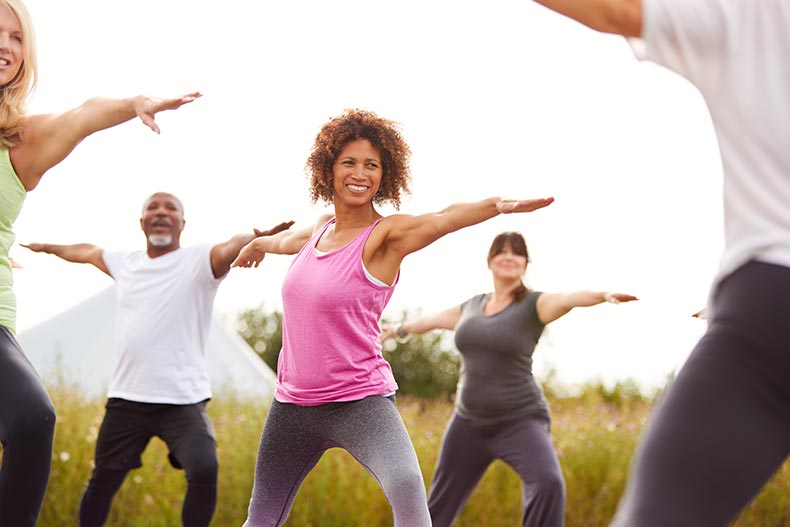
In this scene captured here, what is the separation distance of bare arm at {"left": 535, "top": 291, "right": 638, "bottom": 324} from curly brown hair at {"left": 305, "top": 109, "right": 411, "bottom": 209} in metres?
1.41

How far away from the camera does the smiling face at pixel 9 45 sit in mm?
3535

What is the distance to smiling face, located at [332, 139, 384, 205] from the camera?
4.20 meters

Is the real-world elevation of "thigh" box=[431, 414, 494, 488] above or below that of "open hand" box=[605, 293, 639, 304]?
below

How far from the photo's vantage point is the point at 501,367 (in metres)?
6.14

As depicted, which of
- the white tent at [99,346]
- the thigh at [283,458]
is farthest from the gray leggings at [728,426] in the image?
the white tent at [99,346]

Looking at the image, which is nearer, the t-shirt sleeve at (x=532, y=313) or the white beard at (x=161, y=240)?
the white beard at (x=161, y=240)

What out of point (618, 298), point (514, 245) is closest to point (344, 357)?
point (618, 298)

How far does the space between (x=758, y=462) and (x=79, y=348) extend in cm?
1291

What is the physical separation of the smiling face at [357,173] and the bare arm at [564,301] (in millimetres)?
1610

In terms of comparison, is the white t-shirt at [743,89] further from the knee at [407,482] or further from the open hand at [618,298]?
the open hand at [618,298]

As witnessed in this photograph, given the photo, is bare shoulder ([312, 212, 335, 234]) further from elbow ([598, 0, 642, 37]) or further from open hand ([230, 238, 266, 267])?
elbow ([598, 0, 642, 37])

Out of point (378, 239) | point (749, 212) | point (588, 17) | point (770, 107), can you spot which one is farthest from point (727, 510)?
point (378, 239)

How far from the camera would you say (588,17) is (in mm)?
1955

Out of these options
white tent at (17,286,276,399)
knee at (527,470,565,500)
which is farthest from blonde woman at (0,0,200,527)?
white tent at (17,286,276,399)
